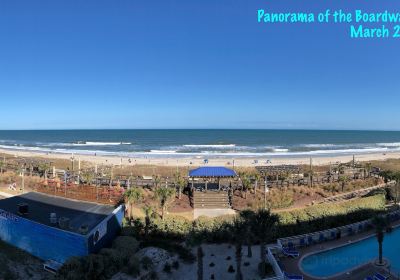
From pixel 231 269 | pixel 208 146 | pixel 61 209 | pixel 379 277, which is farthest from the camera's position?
pixel 208 146

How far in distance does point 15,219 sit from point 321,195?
2194 cm

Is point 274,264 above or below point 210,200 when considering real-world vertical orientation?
below

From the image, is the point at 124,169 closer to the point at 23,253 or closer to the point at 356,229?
the point at 23,253

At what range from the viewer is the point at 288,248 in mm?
20547

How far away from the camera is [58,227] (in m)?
18.8

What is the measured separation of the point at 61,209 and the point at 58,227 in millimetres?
4103

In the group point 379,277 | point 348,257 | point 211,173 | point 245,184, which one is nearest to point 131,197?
point 211,173

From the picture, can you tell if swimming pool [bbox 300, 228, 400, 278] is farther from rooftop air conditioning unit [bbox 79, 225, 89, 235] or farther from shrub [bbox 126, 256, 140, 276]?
rooftop air conditioning unit [bbox 79, 225, 89, 235]

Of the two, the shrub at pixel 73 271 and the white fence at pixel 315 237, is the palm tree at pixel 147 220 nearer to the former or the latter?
the white fence at pixel 315 237

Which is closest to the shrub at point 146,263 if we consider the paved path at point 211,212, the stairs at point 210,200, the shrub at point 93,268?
the shrub at point 93,268

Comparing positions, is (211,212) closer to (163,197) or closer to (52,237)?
(163,197)

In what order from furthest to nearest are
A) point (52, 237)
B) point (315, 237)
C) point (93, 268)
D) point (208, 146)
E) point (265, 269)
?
1. point (208, 146)
2. point (315, 237)
3. point (52, 237)
4. point (265, 269)
5. point (93, 268)

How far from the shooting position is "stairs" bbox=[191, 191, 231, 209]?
2633 centimetres

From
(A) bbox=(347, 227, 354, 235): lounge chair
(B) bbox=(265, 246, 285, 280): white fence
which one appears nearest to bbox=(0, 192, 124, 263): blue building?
(B) bbox=(265, 246, 285, 280): white fence
